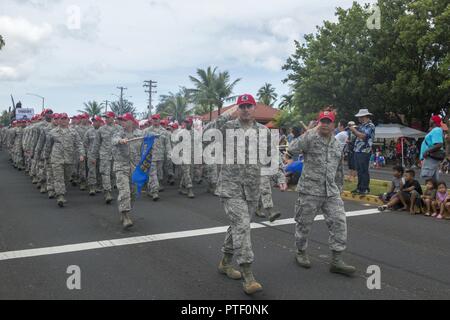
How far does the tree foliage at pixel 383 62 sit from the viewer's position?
2531cm

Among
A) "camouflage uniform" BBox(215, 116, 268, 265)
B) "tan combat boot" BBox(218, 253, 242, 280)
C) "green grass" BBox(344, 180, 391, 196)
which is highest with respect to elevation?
"camouflage uniform" BBox(215, 116, 268, 265)

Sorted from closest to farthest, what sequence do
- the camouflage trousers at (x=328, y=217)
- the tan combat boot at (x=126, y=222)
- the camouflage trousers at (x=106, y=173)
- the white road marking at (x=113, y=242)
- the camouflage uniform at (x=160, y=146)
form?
the camouflage trousers at (x=328, y=217) < the white road marking at (x=113, y=242) < the tan combat boot at (x=126, y=222) < the camouflage trousers at (x=106, y=173) < the camouflage uniform at (x=160, y=146)

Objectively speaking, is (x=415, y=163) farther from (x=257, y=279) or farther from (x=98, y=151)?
(x=257, y=279)

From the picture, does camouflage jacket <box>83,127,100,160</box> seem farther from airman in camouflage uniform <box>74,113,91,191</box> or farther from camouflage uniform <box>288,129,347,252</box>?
camouflage uniform <box>288,129,347,252</box>

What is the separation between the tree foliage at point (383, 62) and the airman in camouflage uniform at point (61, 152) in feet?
67.0

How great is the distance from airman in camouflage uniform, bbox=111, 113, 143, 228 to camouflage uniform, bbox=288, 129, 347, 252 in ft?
10.7

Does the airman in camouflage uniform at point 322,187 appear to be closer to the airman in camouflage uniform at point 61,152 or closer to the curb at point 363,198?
the curb at point 363,198

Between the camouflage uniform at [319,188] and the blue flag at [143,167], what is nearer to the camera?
the camouflage uniform at [319,188]

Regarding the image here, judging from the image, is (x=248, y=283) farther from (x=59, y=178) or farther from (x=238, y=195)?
(x=59, y=178)

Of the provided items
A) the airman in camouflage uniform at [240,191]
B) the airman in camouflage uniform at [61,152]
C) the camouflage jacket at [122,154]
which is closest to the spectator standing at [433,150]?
the airman in camouflage uniform at [240,191]

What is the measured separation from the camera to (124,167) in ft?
26.0

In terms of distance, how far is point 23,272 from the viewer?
17.0ft

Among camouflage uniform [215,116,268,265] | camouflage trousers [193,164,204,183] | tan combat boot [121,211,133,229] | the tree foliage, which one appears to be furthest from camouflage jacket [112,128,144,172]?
the tree foliage

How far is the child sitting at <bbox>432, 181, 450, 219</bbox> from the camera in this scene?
8.62m
